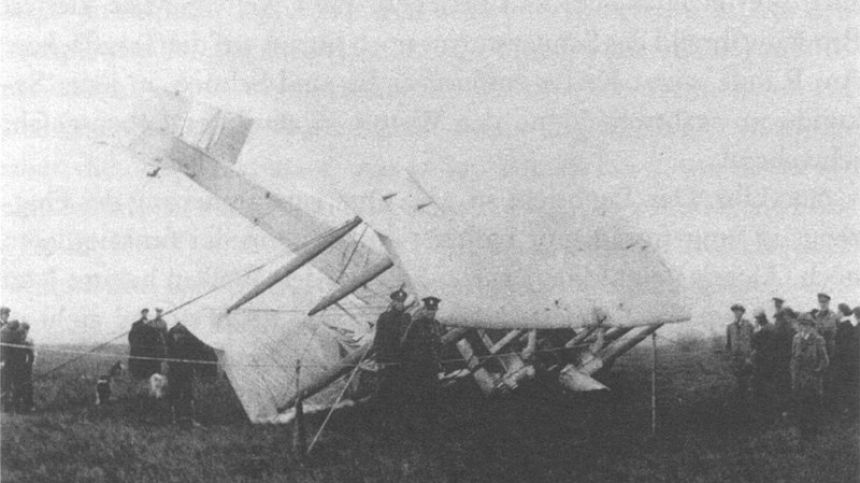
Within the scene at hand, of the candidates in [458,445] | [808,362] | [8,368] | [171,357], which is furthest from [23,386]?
[808,362]

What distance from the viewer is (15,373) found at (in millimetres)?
10906

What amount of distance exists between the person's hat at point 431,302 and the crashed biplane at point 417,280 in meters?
0.09

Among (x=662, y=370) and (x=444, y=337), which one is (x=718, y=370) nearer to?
(x=662, y=370)

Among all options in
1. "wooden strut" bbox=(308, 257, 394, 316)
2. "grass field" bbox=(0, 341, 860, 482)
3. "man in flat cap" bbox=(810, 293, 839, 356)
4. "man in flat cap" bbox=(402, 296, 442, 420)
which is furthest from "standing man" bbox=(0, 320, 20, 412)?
"man in flat cap" bbox=(810, 293, 839, 356)

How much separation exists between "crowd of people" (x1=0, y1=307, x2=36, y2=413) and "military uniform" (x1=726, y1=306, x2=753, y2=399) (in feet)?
35.9

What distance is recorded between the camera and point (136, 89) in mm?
13094

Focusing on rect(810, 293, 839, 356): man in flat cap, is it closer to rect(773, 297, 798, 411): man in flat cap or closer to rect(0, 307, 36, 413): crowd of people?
rect(773, 297, 798, 411): man in flat cap

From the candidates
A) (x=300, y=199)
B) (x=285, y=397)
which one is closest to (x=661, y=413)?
(x=285, y=397)

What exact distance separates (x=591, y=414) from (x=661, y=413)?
1.06 metres

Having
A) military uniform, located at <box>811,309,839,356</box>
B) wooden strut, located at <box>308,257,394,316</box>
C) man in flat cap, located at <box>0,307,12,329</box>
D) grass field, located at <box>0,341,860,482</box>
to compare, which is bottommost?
grass field, located at <box>0,341,860,482</box>

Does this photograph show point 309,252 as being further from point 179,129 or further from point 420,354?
point 179,129

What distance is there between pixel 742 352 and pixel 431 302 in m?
6.43

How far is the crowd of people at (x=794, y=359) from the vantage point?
10445 mm

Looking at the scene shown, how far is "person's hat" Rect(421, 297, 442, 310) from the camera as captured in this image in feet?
27.4
